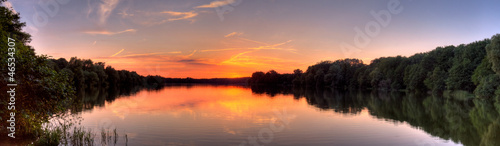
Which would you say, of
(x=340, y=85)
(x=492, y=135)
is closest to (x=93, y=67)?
(x=340, y=85)

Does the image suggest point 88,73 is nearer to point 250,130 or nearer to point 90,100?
point 90,100

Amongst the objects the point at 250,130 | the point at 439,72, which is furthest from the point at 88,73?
the point at 439,72

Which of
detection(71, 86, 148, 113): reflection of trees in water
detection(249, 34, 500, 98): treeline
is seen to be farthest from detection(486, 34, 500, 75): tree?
detection(71, 86, 148, 113): reflection of trees in water

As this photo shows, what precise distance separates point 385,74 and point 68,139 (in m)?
101

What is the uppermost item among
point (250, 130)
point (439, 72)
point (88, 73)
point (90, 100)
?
point (88, 73)

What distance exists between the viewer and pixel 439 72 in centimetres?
7312

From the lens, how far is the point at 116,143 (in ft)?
53.7

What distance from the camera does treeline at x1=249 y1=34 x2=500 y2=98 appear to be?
49.0 metres

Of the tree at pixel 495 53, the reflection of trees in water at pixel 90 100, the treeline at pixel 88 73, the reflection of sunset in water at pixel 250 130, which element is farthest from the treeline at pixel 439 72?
the treeline at pixel 88 73

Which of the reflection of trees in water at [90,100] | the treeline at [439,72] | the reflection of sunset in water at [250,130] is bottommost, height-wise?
the reflection of sunset in water at [250,130]

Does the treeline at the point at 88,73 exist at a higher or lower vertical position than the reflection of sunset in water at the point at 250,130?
higher

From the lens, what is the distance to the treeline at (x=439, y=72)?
161 ft

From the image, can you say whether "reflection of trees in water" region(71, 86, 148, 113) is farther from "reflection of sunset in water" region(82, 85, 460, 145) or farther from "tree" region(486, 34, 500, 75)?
"tree" region(486, 34, 500, 75)

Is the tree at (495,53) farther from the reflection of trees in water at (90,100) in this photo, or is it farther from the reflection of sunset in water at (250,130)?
the reflection of trees in water at (90,100)
